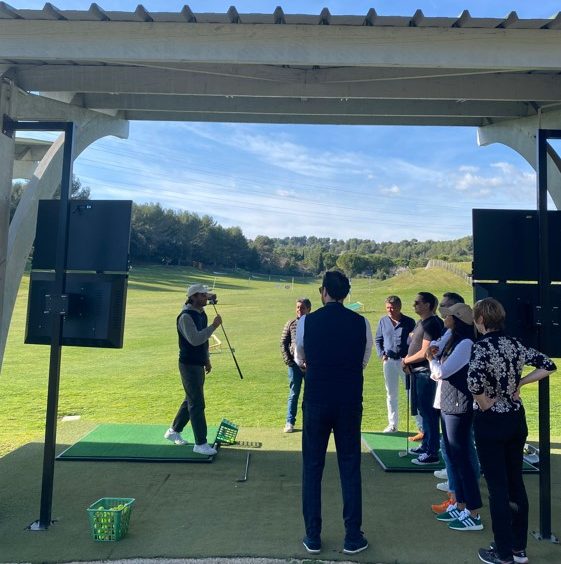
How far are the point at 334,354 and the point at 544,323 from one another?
174 cm

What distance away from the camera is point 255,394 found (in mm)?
10023

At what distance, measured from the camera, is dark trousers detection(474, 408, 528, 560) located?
3.10 meters

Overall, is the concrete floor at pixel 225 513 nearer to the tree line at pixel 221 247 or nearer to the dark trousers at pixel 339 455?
the dark trousers at pixel 339 455

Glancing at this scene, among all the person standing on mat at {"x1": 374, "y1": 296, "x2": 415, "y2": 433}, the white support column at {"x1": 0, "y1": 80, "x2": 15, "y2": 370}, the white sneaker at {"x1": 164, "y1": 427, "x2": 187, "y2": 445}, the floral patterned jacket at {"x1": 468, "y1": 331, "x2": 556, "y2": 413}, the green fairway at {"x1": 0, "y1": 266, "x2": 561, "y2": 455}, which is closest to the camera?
the floral patterned jacket at {"x1": 468, "y1": 331, "x2": 556, "y2": 413}

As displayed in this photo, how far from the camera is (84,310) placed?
3.90m

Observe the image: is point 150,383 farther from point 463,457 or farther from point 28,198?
point 463,457

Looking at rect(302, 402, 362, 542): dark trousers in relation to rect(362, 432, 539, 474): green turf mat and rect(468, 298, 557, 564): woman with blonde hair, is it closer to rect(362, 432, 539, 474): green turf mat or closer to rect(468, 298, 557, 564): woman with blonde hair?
rect(468, 298, 557, 564): woman with blonde hair

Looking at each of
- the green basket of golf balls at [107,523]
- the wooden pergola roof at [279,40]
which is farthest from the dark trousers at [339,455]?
the wooden pergola roof at [279,40]

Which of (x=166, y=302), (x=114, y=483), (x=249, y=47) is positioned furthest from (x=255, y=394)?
(x=166, y=302)

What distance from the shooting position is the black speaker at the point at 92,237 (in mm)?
3885

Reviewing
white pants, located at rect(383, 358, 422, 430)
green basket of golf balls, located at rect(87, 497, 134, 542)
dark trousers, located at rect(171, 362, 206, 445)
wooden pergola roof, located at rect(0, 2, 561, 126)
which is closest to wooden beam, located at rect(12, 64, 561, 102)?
wooden pergola roof, located at rect(0, 2, 561, 126)

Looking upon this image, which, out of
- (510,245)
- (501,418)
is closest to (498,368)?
(501,418)

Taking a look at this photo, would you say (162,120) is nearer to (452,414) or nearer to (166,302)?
(452,414)

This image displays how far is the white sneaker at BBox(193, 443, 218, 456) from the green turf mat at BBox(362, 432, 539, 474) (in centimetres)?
181
